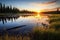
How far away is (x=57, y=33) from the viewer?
1018cm

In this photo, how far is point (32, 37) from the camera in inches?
421

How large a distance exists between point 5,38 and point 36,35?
2049mm

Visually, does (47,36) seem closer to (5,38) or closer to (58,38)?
(58,38)

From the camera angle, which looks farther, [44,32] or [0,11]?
[0,11]

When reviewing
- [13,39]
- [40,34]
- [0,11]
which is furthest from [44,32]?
[0,11]

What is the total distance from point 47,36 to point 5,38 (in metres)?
2.54

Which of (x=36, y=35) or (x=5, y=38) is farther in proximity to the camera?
(x=36, y=35)

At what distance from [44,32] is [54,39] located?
1.34 metres

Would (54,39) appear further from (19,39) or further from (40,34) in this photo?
(19,39)

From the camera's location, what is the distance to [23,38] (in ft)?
33.8

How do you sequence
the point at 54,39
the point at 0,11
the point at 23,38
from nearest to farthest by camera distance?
the point at 54,39
the point at 23,38
the point at 0,11

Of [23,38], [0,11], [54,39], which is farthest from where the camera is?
[0,11]

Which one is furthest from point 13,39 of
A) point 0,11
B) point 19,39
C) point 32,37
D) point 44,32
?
point 0,11

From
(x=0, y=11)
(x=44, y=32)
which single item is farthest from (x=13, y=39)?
(x=0, y=11)
